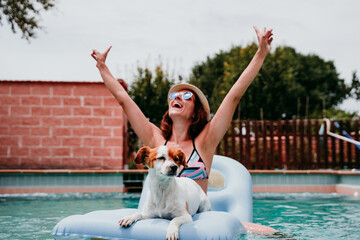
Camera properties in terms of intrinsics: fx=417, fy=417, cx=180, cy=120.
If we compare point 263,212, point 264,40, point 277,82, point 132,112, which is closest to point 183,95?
point 132,112

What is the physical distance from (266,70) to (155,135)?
21722mm

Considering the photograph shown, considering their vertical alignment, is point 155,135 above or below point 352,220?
above

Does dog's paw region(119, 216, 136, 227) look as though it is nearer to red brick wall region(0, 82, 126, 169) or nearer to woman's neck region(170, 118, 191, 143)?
woman's neck region(170, 118, 191, 143)

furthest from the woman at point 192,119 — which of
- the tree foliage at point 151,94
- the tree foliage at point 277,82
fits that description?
the tree foliage at point 277,82

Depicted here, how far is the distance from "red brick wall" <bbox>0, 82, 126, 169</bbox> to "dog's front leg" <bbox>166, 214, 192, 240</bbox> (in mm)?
7680

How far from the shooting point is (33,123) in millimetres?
9789

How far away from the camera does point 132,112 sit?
9.04 feet

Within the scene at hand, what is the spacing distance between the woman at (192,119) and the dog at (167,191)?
434mm

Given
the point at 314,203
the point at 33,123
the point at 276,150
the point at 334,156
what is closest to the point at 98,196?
the point at 33,123

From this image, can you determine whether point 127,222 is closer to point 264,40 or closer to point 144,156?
point 144,156

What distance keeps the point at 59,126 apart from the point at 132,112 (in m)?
7.48

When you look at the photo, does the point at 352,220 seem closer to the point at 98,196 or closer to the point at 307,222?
the point at 307,222

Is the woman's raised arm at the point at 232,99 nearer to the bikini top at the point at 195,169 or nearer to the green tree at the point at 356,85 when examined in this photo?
the bikini top at the point at 195,169

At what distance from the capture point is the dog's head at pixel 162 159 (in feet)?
6.44
